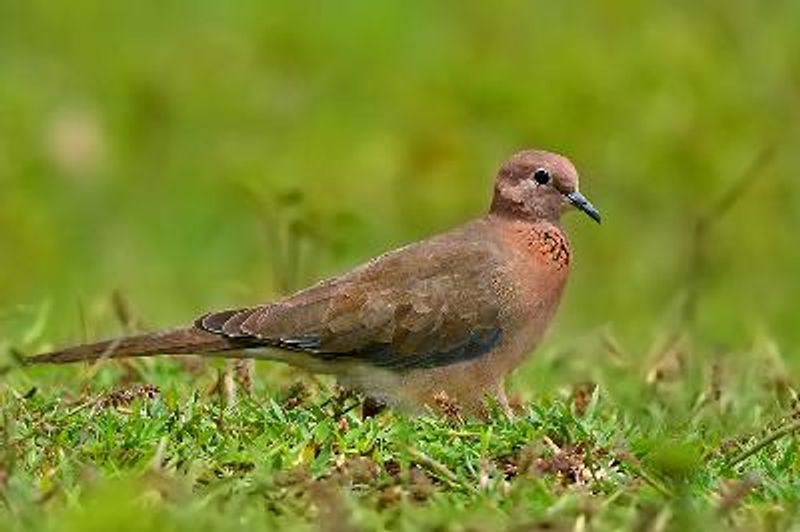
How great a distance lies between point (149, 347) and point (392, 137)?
7.03 m

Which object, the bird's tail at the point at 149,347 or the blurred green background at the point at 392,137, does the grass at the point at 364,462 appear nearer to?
the bird's tail at the point at 149,347

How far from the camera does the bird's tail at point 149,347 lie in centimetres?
774

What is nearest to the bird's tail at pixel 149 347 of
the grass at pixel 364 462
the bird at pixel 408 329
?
the bird at pixel 408 329

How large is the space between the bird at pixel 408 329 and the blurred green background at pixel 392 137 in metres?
3.89

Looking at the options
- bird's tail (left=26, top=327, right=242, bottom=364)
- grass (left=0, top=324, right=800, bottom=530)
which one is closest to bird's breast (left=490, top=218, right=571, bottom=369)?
grass (left=0, top=324, right=800, bottom=530)

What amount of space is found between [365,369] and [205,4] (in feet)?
30.0

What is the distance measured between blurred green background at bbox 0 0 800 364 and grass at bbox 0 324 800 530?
407cm

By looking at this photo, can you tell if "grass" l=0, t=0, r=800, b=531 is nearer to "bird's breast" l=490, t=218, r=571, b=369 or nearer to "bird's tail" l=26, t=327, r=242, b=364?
"bird's tail" l=26, t=327, r=242, b=364

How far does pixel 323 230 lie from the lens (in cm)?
1019

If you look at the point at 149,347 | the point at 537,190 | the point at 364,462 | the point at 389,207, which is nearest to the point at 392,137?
the point at 389,207

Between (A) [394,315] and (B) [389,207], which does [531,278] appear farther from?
(B) [389,207]

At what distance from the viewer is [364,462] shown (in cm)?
665

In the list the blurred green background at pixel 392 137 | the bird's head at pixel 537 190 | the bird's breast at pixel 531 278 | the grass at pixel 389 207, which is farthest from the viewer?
the blurred green background at pixel 392 137

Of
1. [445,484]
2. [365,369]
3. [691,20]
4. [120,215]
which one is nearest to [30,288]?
[120,215]
